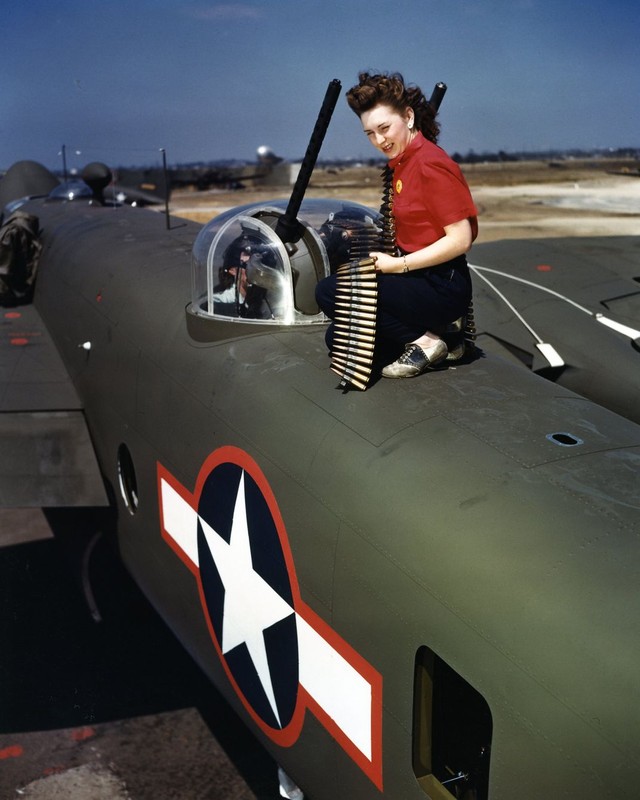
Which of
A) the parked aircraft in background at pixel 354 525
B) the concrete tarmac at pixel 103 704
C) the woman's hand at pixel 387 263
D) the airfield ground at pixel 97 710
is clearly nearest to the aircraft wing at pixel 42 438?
the parked aircraft in background at pixel 354 525

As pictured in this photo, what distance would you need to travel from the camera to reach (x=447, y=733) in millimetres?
3846

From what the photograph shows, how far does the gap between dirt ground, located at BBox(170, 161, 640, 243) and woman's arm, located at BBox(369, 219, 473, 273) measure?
33.4 m

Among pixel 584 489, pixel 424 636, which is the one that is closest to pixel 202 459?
pixel 424 636

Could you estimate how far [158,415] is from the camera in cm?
603

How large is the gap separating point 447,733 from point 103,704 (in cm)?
455

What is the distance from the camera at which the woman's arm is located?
4.42 metres

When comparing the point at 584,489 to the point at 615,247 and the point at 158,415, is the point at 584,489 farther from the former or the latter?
the point at 615,247

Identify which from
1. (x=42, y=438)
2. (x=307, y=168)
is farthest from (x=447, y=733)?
(x=42, y=438)

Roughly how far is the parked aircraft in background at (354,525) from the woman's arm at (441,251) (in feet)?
2.20

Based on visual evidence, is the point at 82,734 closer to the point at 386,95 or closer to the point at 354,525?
the point at 354,525

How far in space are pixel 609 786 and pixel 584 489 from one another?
1.19 metres

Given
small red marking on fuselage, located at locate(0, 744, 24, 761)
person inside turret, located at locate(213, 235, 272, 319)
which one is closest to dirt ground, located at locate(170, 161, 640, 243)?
person inside turret, located at locate(213, 235, 272, 319)

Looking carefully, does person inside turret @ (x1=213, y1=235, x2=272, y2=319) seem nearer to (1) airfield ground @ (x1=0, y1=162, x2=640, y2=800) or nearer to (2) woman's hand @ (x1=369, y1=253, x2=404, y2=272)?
(2) woman's hand @ (x1=369, y1=253, x2=404, y2=272)

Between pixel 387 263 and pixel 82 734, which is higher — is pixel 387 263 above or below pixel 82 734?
above
